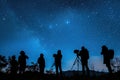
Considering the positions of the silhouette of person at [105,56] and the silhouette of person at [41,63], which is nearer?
the silhouette of person at [105,56]

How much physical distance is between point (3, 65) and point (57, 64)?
645 inches

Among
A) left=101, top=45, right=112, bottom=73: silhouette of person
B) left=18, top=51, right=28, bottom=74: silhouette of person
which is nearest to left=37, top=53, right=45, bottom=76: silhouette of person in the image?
left=18, top=51, right=28, bottom=74: silhouette of person

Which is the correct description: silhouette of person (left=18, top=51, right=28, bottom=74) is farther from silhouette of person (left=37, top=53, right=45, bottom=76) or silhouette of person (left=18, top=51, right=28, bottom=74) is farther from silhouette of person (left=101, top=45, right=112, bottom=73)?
silhouette of person (left=101, top=45, right=112, bottom=73)

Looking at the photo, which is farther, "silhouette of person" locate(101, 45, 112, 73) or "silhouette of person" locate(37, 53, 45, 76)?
"silhouette of person" locate(37, 53, 45, 76)

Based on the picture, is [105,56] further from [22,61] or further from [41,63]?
[22,61]

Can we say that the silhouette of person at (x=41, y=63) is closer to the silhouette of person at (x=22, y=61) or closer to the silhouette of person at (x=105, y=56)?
the silhouette of person at (x=22, y=61)

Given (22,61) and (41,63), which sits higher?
(22,61)

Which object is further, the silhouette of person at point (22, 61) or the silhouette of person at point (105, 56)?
the silhouette of person at point (22, 61)

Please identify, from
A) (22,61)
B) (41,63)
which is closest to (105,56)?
(41,63)

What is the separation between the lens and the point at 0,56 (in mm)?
34312

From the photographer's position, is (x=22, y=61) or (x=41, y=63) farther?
(x=22, y=61)

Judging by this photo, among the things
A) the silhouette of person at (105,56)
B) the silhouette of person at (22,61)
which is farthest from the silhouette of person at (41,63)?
the silhouette of person at (105,56)

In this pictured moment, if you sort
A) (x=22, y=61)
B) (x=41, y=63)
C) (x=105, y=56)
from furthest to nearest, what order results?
(x=22, y=61)
(x=41, y=63)
(x=105, y=56)

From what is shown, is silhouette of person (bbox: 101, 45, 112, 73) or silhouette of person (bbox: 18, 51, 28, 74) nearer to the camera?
silhouette of person (bbox: 101, 45, 112, 73)
